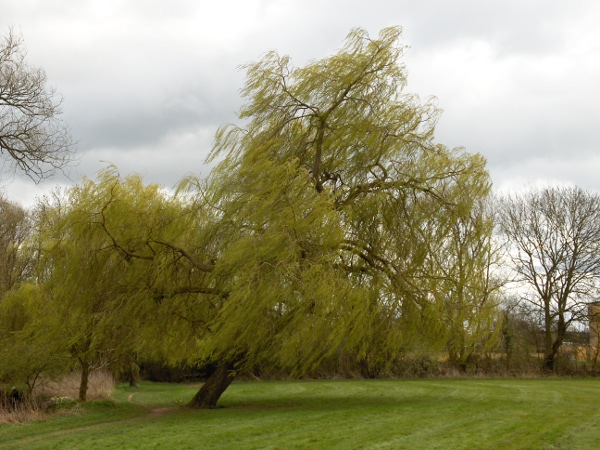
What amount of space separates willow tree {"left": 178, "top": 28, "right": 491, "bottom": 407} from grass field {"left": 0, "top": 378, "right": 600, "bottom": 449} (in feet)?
4.13

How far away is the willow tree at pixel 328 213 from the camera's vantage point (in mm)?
11445

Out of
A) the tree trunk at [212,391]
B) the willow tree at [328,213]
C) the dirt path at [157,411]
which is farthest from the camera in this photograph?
the tree trunk at [212,391]

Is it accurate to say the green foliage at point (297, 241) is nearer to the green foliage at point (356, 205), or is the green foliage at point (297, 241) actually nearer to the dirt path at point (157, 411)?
the green foliage at point (356, 205)

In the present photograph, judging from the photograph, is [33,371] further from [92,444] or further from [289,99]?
[289,99]

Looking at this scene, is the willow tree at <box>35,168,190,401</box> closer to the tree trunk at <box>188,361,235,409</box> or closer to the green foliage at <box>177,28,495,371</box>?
the green foliage at <box>177,28,495,371</box>

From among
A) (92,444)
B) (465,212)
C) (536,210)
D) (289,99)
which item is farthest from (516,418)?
(536,210)

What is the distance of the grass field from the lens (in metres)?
8.62

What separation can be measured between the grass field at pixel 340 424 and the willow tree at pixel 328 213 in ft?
4.13

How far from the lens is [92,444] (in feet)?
30.6

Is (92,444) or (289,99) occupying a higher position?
(289,99)

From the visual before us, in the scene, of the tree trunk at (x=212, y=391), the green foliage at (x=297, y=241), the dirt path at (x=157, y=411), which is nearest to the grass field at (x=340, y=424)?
the dirt path at (x=157, y=411)

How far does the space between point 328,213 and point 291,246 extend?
100 cm

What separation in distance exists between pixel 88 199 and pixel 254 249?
12.4 feet

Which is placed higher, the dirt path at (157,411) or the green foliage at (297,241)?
the green foliage at (297,241)
